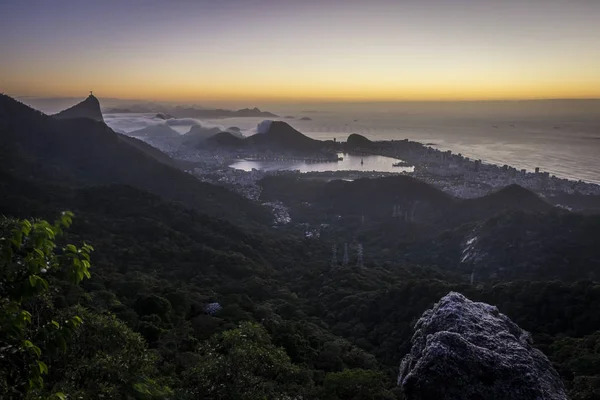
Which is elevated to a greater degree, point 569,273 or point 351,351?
point 351,351

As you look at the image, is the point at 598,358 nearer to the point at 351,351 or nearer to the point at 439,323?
the point at 439,323

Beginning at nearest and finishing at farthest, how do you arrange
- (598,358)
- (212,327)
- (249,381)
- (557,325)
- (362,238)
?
1. (249,381)
2. (598,358)
3. (212,327)
4. (557,325)
5. (362,238)

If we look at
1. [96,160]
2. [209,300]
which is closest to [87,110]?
[96,160]

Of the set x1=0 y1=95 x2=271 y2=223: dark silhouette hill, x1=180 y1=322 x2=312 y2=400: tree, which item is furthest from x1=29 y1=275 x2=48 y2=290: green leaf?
x1=0 y1=95 x2=271 y2=223: dark silhouette hill

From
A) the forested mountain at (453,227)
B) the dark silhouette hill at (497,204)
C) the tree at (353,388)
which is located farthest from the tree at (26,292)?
the dark silhouette hill at (497,204)

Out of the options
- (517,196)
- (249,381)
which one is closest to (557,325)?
(249,381)

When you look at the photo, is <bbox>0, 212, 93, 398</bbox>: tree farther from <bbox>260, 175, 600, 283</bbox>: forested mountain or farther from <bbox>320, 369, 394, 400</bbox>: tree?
<bbox>260, 175, 600, 283</bbox>: forested mountain
